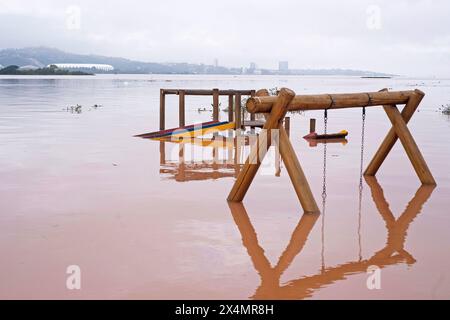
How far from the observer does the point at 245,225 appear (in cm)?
879

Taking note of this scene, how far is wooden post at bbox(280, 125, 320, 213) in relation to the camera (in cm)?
921

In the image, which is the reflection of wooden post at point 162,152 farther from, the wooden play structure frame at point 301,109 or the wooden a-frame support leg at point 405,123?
the wooden a-frame support leg at point 405,123

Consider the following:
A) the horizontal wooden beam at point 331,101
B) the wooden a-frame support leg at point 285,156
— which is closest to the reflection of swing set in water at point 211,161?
the horizontal wooden beam at point 331,101

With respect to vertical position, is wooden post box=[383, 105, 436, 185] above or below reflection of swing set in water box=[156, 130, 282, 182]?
above

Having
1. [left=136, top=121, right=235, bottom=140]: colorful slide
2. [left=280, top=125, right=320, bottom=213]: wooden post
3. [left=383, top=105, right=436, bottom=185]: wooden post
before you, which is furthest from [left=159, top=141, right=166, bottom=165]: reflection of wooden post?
[left=280, top=125, right=320, bottom=213]: wooden post

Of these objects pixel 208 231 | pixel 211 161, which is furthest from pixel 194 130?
pixel 208 231

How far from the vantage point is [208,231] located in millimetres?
8375

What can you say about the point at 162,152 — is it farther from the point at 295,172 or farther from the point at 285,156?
the point at 295,172

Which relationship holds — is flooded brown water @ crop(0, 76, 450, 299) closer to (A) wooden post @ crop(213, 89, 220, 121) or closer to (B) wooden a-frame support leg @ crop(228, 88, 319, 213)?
(B) wooden a-frame support leg @ crop(228, 88, 319, 213)

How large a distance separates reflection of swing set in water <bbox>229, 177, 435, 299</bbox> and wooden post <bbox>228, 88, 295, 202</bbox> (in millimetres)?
305

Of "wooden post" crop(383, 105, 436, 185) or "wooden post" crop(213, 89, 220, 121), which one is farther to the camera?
"wooden post" crop(213, 89, 220, 121)

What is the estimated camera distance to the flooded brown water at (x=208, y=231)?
251 inches

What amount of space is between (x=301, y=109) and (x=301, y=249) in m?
2.58
